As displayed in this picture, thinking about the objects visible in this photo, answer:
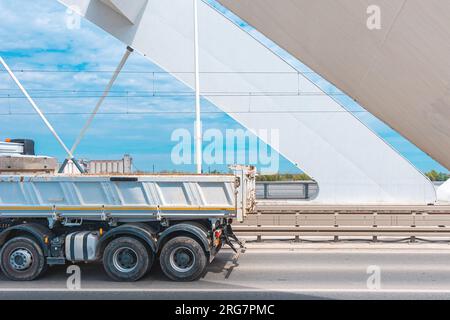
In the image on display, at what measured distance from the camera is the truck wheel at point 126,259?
7.70m

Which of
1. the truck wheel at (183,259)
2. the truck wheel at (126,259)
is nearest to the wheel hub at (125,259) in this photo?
the truck wheel at (126,259)

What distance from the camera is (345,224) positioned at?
11.3 m

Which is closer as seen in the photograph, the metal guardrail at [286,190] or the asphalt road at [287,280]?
the asphalt road at [287,280]

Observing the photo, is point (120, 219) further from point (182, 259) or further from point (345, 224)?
point (345, 224)

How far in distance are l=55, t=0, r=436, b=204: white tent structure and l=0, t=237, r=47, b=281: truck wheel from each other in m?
10.2

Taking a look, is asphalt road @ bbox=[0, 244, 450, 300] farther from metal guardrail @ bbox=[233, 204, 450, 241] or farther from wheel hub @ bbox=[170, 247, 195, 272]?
metal guardrail @ bbox=[233, 204, 450, 241]

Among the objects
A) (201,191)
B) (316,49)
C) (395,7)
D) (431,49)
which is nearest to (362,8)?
(395,7)

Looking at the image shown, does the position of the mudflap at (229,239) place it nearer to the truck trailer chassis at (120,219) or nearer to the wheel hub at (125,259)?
the truck trailer chassis at (120,219)

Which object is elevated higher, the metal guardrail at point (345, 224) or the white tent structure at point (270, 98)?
the white tent structure at point (270, 98)

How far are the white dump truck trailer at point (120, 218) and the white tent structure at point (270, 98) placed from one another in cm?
898

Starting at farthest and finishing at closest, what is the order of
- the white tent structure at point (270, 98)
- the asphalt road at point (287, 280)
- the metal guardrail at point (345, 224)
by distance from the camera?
the white tent structure at point (270, 98)
the metal guardrail at point (345, 224)
the asphalt road at point (287, 280)

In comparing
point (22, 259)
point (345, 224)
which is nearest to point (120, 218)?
point (22, 259)

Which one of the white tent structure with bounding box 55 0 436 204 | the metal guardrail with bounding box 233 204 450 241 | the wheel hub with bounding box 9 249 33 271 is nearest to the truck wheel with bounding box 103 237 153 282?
the wheel hub with bounding box 9 249 33 271

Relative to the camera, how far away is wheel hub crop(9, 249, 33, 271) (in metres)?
7.79
